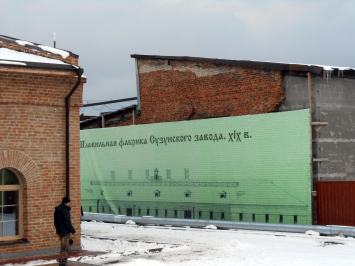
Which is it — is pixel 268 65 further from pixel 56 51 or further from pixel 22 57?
pixel 22 57

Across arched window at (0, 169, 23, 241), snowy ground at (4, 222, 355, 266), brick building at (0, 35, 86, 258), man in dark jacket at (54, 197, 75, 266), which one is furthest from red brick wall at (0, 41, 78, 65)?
snowy ground at (4, 222, 355, 266)

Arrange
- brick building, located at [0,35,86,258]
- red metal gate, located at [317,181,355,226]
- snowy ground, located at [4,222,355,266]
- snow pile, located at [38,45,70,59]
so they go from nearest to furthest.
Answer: snowy ground, located at [4,222,355,266] < brick building, located at [0,35,86,258] < snow pile, located at [38,45,70,59] < red metal gate, located at [317,181,355,226]

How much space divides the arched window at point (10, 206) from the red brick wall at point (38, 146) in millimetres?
216

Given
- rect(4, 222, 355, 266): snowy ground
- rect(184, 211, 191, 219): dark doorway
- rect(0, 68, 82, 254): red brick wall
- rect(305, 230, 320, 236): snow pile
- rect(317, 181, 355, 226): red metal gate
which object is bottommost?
rect(4, 222, 355, 266): snowy ground

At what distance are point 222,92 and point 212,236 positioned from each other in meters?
6.31

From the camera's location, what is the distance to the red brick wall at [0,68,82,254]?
12656 millimetres

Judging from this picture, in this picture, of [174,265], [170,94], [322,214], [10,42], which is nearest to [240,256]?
[174,265]

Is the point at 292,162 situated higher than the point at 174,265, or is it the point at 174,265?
the point at 292,162

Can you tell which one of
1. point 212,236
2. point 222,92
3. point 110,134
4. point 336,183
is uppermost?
point 222,92

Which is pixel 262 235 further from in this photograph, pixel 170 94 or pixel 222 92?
pixel 170 94

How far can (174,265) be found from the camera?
11320 millimetres

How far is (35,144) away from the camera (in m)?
13.0

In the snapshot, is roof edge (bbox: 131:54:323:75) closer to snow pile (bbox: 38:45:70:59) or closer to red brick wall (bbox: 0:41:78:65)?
red brick wall (bbox: 0:41:78:65)

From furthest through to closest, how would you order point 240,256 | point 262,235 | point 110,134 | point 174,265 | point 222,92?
1. point 110,134
2. point 222,92
3. point 262,235
4. point 240,256
5. point 174,265
